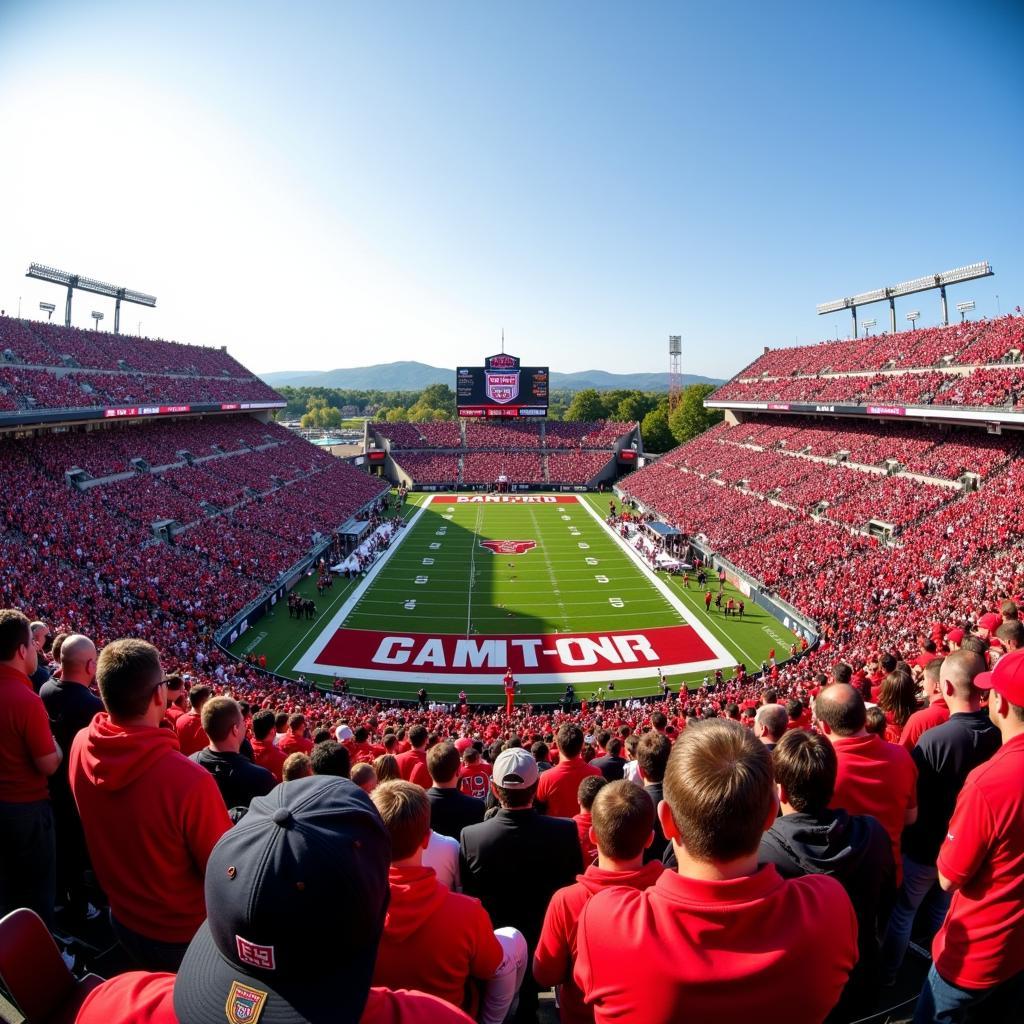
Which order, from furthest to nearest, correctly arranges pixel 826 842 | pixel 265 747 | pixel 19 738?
pixel 265 747, pixel 19 738, pixel 826 842

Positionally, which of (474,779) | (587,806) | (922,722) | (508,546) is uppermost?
(922,722)

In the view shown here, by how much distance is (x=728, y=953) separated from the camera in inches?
73.6

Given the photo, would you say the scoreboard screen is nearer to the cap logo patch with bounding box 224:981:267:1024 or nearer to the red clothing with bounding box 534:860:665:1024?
the red clothing with bounding box 534:860:665:1024

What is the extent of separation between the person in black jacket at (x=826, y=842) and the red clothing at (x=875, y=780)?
74 centimetres

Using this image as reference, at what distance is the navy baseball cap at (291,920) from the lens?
157 centimetres

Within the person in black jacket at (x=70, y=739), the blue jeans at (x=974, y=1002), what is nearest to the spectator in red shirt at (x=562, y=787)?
the blue jeans at (x=974, y=1002)

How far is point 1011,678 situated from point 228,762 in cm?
479

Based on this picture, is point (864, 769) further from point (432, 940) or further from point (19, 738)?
point (19, 738)

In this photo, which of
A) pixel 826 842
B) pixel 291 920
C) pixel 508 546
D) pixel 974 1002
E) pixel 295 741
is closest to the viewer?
pixel 291 920

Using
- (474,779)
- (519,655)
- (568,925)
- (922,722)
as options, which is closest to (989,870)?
(568,925)

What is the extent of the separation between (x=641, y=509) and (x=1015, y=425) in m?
26.2

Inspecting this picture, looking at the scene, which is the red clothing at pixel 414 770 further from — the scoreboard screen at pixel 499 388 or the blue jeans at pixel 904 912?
the scoreboard screen at pixel 499 388

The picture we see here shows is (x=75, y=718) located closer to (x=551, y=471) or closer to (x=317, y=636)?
(x=317, y=636)

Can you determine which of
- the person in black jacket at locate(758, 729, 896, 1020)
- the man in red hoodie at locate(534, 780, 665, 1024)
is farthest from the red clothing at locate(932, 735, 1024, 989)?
the man in red hoodie at locate(534, 780, 665, 1024)
